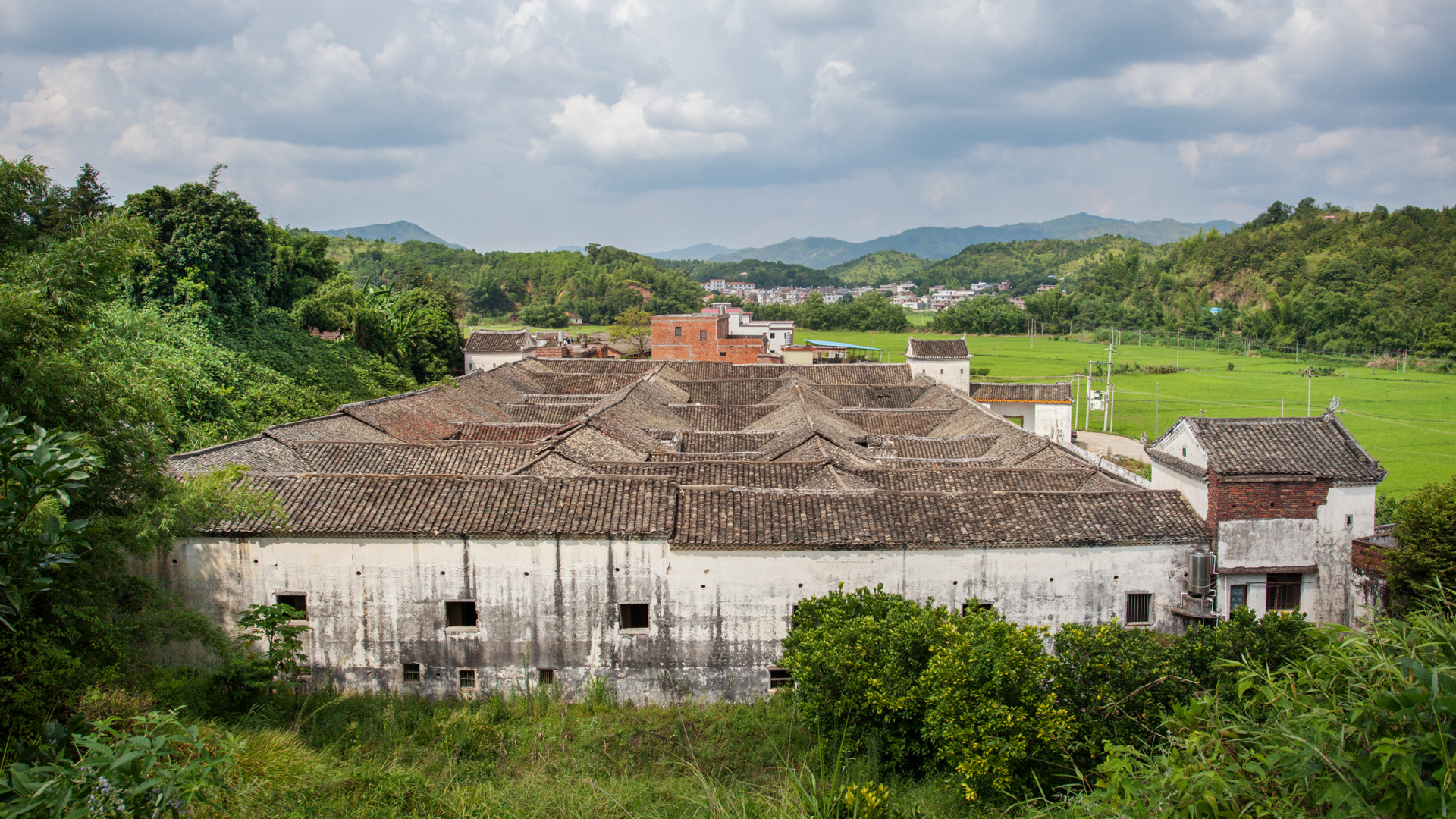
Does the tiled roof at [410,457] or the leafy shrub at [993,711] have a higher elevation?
the tiled roof at [410,457]

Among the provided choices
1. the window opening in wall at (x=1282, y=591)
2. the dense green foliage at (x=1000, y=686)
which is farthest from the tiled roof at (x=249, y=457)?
the window opening in wall at (x=1282, y=591)

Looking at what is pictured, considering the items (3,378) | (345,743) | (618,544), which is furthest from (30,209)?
(618,544)

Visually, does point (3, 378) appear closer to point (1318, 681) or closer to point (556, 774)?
point (556, 774)

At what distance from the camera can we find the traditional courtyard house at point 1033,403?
1410 inches

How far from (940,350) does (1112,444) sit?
9.27m

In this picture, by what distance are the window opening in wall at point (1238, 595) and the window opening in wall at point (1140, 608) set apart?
136 cm

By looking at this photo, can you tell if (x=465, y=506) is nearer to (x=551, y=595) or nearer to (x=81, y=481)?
(x=551, y=595)

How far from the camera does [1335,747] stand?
4.54m

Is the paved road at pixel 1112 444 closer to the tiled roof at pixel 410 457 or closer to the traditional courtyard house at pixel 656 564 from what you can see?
the traditional courtyard house at pixel 656 564

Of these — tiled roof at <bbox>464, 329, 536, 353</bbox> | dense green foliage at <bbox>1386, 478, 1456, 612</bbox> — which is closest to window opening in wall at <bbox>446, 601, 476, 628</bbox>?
dense green foliage at <bbox>1386, 478, 1456, 612</bbox>

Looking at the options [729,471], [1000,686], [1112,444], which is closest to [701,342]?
[1112,444]

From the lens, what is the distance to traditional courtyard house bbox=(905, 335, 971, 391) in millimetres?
42562

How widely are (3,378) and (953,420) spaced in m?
27.3

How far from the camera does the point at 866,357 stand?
72688 millimetres
